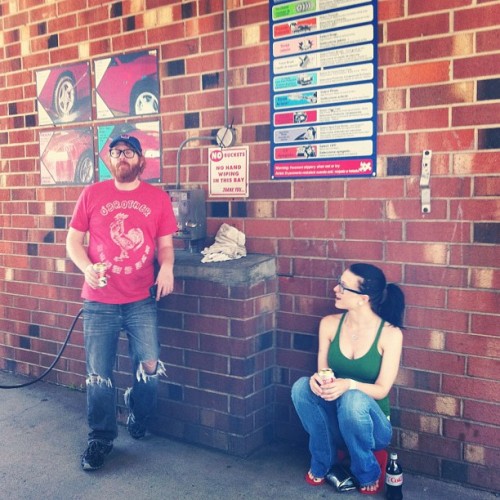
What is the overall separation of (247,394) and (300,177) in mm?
1278

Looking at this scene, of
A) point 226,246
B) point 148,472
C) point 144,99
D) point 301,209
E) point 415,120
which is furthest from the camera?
point 144,99

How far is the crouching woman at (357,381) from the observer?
2822 mm

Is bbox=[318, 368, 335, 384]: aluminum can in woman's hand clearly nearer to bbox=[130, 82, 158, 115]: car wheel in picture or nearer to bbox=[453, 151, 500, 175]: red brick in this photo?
bbox=[453, 151, 500, 175]: red brick

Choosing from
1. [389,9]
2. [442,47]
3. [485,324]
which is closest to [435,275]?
[485,324]

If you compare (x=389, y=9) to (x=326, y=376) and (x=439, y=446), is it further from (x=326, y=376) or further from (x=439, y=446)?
(x=439, y=446)

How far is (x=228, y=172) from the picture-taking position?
367 centimetres

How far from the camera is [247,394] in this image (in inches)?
132

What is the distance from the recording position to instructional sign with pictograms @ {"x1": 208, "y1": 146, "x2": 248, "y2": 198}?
361 cm

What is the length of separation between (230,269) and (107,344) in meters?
0.80

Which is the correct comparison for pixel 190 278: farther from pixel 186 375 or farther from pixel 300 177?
pixel 300 177

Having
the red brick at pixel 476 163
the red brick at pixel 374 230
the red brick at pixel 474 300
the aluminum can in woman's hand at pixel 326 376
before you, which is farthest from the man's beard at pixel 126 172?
the red brick at pixel 474 300

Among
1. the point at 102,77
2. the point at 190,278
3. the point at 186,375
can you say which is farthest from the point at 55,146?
the point at 186,375

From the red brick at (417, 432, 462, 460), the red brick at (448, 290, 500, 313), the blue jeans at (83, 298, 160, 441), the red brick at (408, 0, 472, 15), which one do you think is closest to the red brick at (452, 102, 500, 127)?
the red brick at (408, 0, 472, 15)

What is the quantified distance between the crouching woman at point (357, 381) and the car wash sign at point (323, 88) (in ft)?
2.26
